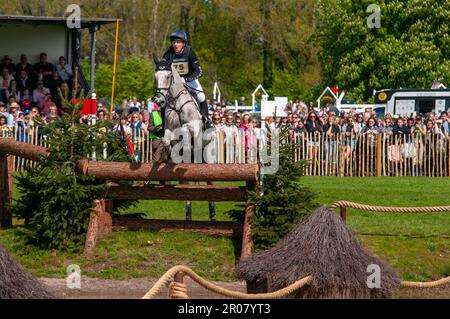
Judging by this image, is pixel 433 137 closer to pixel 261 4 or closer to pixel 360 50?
pixel 360 50

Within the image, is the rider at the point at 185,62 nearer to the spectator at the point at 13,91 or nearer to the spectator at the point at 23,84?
the spectator at the point at 13,91

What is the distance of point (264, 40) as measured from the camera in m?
60.8

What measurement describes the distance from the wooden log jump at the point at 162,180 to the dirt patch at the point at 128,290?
1.07 m

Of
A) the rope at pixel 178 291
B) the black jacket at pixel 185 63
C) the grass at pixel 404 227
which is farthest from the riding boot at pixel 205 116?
the rope at pixel 178 291

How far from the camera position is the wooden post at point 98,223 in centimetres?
1573

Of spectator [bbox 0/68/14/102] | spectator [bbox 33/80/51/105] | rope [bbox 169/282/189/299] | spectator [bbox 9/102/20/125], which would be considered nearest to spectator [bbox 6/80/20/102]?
spectator [bbox 0/68/14/102]

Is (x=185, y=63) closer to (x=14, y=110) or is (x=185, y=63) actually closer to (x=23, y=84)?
(x=14, y=110)

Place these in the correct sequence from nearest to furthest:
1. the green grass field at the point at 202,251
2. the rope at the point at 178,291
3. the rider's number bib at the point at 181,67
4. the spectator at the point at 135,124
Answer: the rope at the point at 178,291 < the green grass field at the point at 202,251 < the rider's number bib at the point at 181,67 < the spectator at the point at 135,124

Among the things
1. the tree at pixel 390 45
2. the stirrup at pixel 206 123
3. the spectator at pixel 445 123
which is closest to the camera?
the stirrup at pixel 206 123

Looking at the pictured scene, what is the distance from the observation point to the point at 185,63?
1673cm

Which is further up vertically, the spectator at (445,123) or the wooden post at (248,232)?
the spectator at (445,123)
